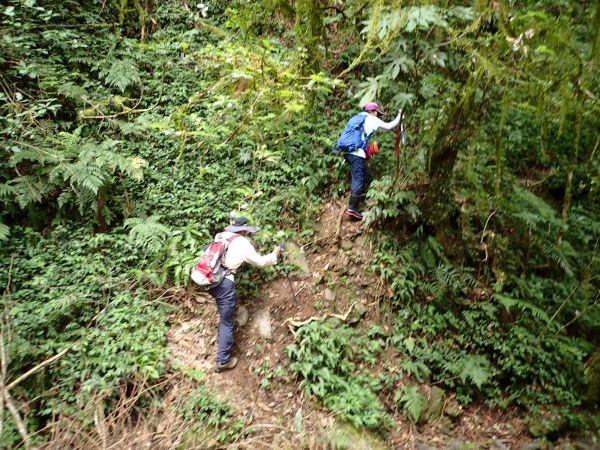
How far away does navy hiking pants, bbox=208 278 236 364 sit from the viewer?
5.84 meters

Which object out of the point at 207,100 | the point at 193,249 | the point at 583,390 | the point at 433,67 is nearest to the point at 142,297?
the point at 193,249

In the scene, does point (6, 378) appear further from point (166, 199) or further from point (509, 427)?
point (509, 427)

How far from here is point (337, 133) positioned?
861cm

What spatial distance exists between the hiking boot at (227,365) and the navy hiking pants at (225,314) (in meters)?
0.06

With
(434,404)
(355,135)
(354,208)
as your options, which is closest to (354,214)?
(354,208)

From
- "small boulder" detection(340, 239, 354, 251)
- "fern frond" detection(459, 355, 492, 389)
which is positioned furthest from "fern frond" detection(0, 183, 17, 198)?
"fern frond" detection(459, 355, 492, 389)

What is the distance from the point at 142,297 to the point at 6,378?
1902 mm

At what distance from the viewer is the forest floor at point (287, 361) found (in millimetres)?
5523

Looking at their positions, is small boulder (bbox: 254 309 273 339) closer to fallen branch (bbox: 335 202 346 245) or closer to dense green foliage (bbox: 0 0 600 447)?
dense green foliage (bbox: 0 0 600 447)

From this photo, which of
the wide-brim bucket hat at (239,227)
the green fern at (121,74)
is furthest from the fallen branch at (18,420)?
the green fern at (121,74)

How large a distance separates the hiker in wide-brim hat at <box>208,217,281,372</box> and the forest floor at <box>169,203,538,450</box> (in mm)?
295

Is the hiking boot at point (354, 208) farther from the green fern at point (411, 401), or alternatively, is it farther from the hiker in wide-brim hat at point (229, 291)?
the green fern at point (411, 401)

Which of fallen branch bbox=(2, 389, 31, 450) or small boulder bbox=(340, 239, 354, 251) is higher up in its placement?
small boulder bbox=(340, 239, 354, 251)

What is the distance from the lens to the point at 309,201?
314 inches
